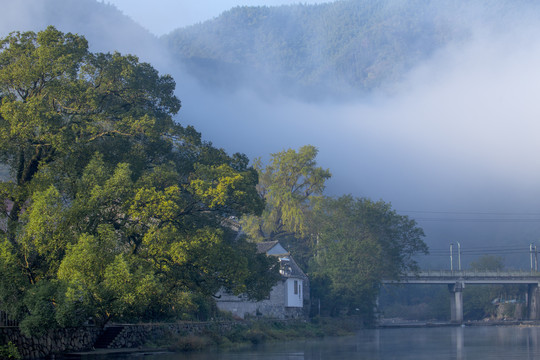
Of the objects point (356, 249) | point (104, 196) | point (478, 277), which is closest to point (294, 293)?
point (356, 249)

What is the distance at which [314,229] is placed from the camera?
91.9 meters

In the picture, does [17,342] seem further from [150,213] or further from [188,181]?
[188,181]

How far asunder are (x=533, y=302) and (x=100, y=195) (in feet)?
369

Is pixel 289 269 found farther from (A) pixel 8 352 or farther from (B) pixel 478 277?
(B) pixel 478 277

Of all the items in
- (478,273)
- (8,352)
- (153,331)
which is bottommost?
(8,352)

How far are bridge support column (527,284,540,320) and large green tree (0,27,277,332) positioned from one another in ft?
326

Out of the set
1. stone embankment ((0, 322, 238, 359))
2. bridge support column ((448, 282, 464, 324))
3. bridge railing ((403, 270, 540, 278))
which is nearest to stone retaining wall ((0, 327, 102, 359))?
stone embankment ((0, 322, 238, 359))

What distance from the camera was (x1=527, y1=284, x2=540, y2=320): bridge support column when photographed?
121812 mm

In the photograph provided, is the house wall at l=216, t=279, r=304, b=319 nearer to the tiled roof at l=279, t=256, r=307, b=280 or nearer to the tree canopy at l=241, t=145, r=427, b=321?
the tiled roof at l=279, t=256, r=307, b=280

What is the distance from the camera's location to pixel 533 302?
124 meters

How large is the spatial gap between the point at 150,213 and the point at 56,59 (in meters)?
10.0

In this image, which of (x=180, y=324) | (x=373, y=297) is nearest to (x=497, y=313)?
(x=373, y=297)

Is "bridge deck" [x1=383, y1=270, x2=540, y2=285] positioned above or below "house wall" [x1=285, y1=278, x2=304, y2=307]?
above

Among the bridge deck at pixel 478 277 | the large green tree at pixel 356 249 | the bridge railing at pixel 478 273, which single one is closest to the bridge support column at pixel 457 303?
the bridge deck at pixel 478 277
